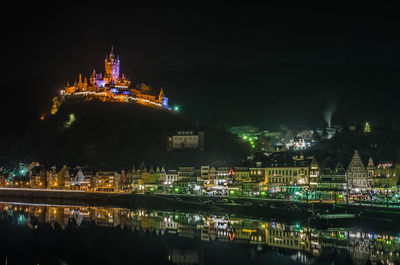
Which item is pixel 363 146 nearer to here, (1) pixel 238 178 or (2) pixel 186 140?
(1) pixel 238 178

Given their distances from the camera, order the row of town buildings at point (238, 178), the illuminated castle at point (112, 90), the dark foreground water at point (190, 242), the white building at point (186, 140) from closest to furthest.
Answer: the dark foreground water at point (190, 242) < the row of town buildings at point (238, 178) < the white building at point (186, 140) < the illuminated castle at point (112, 90)

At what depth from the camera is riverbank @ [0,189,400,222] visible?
51391 mm

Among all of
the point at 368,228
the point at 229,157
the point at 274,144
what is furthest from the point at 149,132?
the point at 368,228

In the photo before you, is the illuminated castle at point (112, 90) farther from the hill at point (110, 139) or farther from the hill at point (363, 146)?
the hill at point (363, 146)

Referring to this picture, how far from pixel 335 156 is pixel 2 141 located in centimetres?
10121

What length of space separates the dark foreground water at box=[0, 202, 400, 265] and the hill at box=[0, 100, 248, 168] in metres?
44.5

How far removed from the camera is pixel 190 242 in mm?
39969

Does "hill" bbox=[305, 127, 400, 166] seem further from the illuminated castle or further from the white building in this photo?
the illuminated castle

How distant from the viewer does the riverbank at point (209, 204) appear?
169 ft

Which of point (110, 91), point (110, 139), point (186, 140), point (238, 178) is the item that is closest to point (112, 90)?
point (110, 91)

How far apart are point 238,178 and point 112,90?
7125cm

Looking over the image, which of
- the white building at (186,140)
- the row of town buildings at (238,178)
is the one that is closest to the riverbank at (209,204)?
the row of town buildings at (238,178)

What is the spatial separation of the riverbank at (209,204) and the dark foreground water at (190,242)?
313 cm

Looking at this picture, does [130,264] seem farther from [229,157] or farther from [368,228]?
[229,157]
